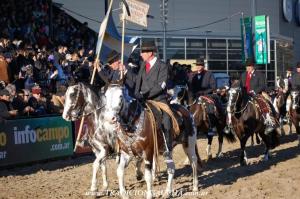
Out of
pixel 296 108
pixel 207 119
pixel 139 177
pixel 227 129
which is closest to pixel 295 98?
pixel 296 108

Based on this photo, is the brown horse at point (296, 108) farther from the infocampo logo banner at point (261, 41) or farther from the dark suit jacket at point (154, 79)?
the infocampo logo banner at point (261, 41)

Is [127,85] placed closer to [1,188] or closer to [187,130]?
[187,130]

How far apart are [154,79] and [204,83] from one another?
6.09m

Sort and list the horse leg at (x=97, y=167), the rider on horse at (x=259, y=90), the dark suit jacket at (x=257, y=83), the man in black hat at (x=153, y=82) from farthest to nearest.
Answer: the dark suit jacket at (x=257, y=83) → the rider on horse at (x=259, y=90) → the horse leg at (x=97, y=167) → the man in black hat at (x=153, y=82)

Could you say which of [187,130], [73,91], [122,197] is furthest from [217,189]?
[73,91]

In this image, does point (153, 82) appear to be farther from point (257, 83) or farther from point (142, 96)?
point (257, 83)

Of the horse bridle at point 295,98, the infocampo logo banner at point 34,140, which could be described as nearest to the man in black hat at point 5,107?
the infocampo logo banner at point 34,140

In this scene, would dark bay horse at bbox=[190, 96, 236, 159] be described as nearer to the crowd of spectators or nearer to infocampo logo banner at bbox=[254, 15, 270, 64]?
the crowd of spectators

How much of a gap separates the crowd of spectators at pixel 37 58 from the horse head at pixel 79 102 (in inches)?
16.7

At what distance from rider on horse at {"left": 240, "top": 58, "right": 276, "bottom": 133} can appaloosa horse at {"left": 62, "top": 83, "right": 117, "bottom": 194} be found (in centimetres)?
589

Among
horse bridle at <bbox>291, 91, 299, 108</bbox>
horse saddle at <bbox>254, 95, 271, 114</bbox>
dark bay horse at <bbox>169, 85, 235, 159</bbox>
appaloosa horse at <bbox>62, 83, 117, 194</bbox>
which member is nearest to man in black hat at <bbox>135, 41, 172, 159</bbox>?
appaloosa horse at <bbox>62, 83, 117, 194</bbox>

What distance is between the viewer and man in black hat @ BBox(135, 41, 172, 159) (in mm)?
10398

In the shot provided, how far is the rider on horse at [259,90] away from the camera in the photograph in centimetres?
1589

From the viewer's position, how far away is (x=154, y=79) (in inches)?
410
